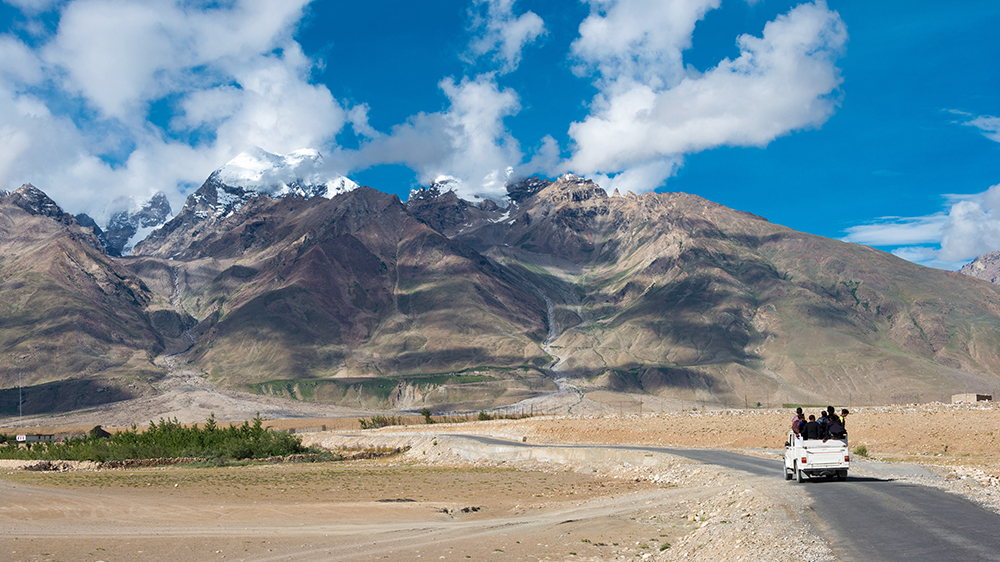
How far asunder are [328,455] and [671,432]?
29.7 metres

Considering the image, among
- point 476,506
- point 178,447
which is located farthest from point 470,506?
point 178,447

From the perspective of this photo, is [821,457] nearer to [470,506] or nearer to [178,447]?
[470,506]

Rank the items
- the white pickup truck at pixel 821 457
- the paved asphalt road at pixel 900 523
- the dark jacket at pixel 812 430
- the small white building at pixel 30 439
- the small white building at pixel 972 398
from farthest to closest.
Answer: the small white building at pixel 30 439
the small white building at pixel 972 398
the white pickup truck at pixel 821 457
the dark jacket at pixel 812 430
the paved asphalt road at pixel 900 523

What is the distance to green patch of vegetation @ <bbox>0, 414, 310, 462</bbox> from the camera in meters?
60.2

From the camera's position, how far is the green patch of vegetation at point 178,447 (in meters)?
60.2

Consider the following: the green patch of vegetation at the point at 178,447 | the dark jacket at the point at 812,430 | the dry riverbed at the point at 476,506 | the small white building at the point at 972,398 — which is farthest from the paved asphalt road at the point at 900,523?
the small white building at the point at 972,398

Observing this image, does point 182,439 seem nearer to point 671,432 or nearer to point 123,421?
point 671,432

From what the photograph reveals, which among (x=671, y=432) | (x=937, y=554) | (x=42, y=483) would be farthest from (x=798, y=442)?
(x=42, y=483)

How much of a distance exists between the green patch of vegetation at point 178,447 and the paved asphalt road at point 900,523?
1934 inches

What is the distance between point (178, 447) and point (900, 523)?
195 feet

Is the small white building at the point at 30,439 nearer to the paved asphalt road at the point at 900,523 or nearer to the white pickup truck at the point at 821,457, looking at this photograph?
the white pickup truck at the point at 821,457

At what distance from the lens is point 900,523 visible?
16938 mm

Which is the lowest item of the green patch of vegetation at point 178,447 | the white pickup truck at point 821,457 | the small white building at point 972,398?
the green patch of vegetation at point 178,447

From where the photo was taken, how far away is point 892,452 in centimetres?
4409
